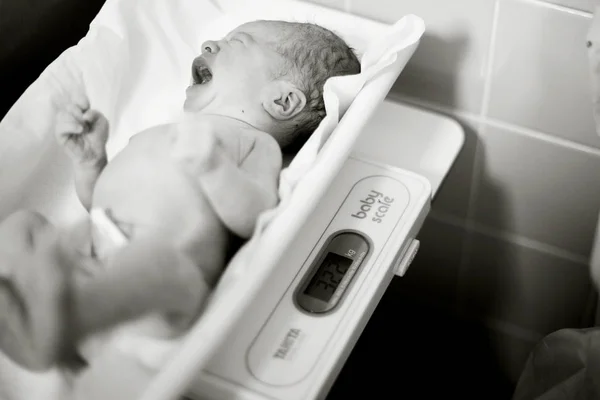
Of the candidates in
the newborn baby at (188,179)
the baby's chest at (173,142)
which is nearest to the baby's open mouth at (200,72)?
the newborn baby at (188,179)

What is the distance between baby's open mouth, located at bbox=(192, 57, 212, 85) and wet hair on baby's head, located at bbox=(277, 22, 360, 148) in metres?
0.09

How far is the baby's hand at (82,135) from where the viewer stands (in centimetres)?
79

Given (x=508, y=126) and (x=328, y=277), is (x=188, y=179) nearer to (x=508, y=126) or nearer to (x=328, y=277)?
(x=328, y=277)

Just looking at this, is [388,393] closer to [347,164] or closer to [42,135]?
[347,164]

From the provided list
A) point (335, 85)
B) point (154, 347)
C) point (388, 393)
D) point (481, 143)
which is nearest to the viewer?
point (154, 347)

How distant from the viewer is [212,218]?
29.1 inches

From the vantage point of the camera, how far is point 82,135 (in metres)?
0.80

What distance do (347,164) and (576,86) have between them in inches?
10.1

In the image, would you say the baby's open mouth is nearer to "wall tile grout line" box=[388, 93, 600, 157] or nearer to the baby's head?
the baby's head

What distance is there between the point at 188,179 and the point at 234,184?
4 centimetres

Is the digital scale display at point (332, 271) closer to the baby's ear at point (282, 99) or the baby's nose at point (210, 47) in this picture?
the baby's ear at point (282, 99)

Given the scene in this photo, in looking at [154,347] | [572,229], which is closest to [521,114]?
[572,229]

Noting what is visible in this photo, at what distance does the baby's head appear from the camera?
83 cm

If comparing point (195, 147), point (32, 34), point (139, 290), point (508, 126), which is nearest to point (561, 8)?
point (508, 126)
